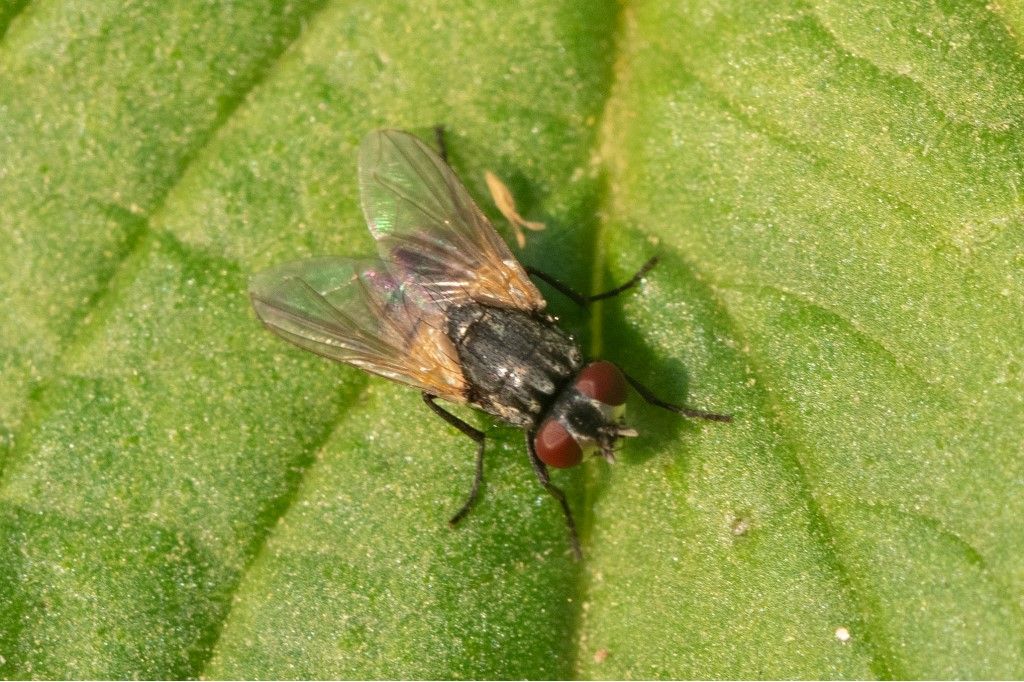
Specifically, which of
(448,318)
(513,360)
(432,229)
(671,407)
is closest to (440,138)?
(432,229)

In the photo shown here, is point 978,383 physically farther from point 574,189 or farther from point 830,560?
point 574,189

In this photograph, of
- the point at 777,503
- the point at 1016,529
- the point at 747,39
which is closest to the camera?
the point at 1016,529

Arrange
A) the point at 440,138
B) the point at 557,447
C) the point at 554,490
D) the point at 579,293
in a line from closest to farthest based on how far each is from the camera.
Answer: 1. the point at 557,447
2. the point at 554,490
3. the point at 579,293
4. the point at 440,138

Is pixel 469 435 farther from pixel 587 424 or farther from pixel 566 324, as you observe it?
pixel 566 324

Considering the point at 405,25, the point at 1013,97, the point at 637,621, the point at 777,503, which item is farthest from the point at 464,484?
the point at 1013,97

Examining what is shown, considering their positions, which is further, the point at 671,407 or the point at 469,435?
the point at 469,435

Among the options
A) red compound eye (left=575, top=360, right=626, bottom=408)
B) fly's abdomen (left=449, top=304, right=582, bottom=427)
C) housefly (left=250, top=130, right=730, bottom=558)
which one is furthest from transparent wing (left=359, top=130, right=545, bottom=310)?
red compound eye (left=575, top=360, right=626, bottom=408)
